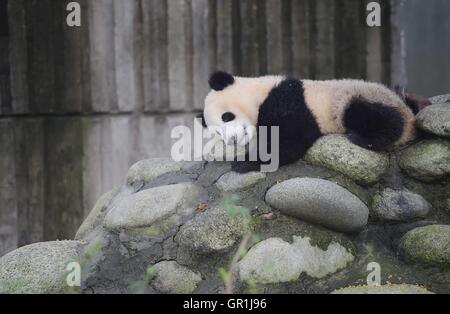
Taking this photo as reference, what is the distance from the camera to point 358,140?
325 cm

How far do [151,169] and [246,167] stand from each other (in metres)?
0.71

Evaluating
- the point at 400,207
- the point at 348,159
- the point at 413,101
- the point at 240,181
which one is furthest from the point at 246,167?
the point at 413,101

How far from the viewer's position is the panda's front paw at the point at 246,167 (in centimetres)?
327

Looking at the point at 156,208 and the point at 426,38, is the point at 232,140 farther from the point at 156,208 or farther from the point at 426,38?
the point at 426,38

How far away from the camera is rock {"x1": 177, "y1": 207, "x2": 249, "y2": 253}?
293cm

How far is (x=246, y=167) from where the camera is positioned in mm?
3287

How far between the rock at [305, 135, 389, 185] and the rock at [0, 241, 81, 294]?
4.72 ft

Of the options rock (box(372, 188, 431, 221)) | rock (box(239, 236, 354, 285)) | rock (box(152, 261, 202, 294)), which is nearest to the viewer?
rock (box(239, 236, 354, 285))

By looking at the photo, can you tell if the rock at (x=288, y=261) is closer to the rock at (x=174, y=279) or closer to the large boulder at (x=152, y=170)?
the rock at (x=174, y=279)

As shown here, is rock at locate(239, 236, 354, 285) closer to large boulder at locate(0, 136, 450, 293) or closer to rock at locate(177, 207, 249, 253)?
large boulder at locate(0, 136, 450, 293)

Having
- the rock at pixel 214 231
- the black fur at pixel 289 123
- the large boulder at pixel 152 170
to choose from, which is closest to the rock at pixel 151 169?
the large boulder at pixel 152 170

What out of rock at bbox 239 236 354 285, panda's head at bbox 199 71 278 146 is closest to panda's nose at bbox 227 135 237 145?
panda's head at bbox 199 71 278 146
